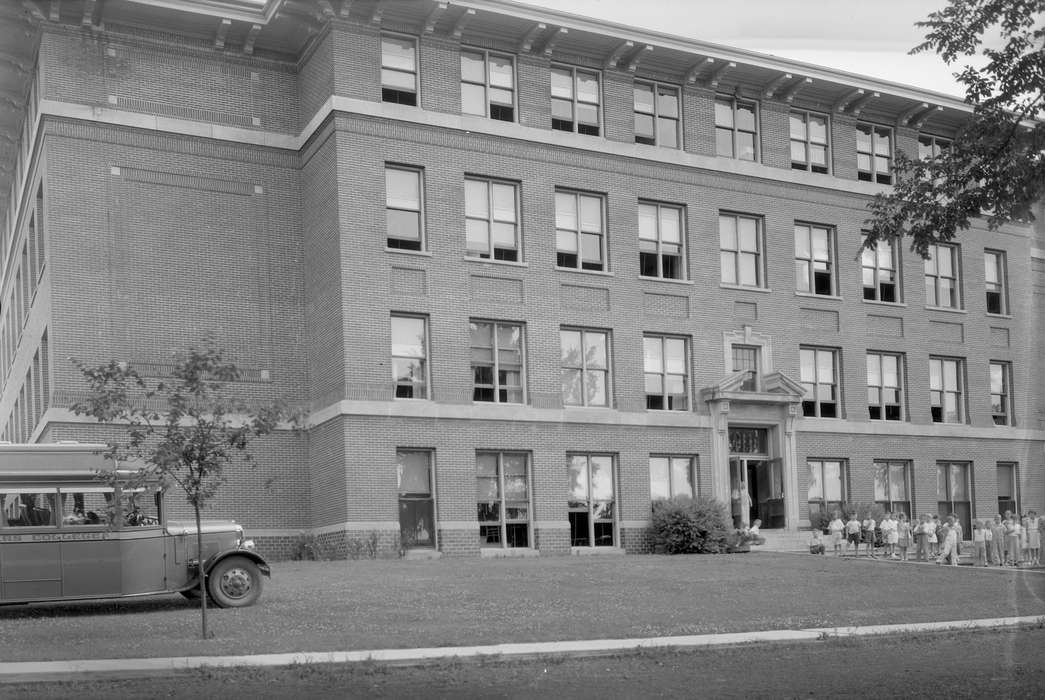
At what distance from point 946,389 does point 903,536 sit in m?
7.99

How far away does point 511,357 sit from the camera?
Answer: 113ft

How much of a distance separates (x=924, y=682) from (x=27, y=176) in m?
30.9

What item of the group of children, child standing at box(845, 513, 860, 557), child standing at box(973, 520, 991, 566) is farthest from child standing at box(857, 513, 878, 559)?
child standing at box(973, 520, 991, 566)

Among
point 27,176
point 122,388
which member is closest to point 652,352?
point 27,176

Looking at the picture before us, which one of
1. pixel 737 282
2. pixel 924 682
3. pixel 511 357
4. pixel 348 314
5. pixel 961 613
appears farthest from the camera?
pixel 737 282

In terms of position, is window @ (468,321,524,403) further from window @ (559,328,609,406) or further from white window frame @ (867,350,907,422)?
white window frame @ (867,350,907,422)

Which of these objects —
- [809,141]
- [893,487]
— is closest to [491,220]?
[809,141]

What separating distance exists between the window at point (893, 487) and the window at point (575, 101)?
1396 cm

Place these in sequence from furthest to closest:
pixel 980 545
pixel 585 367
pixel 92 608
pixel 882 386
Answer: pixel 882 386 → pixel 585 367 → pixel 980 545 → pixel 92 608

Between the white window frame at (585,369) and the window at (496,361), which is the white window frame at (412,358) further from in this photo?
the white window frame at (585,369)

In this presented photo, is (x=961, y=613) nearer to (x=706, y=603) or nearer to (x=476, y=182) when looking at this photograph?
(x=706, y=603)

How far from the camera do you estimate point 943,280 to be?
138ft

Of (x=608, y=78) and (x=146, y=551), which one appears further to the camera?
(x=608, y=78)

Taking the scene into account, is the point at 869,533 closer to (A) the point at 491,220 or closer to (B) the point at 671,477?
(B) the point at 671,477
